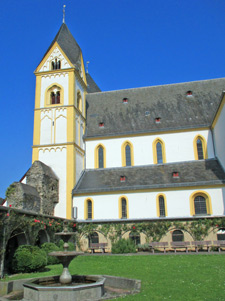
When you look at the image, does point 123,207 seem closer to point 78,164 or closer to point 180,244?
point 180,244

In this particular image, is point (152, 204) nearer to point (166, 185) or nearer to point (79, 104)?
point (166, 185)

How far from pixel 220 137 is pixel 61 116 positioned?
16.5m

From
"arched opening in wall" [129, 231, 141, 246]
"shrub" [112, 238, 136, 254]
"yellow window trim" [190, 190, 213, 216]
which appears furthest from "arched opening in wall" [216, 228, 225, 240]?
"shrub" [112, 238, 136, 254]

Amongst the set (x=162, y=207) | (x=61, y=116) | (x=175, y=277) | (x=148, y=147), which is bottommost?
(x=175, y=277)

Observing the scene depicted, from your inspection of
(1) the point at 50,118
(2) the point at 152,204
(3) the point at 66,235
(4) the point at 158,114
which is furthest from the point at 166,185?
(3) the point at 66,235

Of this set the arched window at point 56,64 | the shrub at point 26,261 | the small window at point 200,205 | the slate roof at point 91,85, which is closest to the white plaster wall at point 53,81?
the arched window at point 56,64

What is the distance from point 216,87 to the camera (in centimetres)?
3594

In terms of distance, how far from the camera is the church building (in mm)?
27266

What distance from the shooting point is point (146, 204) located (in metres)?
27.5

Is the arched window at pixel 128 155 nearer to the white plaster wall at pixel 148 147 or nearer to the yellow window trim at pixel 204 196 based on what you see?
the white plaster wall at pixel 148 147

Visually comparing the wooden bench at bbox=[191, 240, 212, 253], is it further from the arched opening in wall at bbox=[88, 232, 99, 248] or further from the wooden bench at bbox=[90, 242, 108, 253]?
the arched opening in wall at bbox=[88, 232, 99, 248]

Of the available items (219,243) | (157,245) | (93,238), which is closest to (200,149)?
(219,243)

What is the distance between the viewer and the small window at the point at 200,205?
2647cm

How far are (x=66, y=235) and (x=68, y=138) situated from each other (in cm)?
2008
